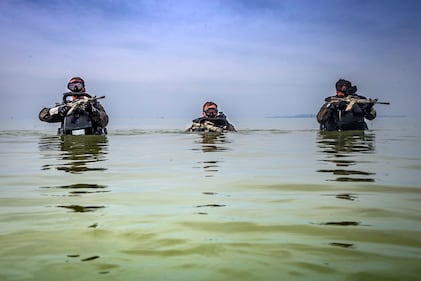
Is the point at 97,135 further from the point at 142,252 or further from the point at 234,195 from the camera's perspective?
the point at 142,252

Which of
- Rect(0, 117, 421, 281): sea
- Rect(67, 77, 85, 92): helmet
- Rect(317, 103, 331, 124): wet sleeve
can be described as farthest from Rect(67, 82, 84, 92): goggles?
Rect(0, 117, 421, 281): sea

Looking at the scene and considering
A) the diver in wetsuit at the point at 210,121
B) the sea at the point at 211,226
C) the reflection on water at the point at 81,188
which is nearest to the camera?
the sea at the point at 211,226

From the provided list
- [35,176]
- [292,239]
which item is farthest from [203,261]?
[35,176]

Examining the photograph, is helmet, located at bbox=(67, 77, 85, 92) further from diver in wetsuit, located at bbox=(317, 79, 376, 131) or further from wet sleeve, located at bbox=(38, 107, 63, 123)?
diver in wetsuit, located at bbox=(317, 79, 376, 131)

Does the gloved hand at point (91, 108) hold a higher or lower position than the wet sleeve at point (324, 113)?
higher

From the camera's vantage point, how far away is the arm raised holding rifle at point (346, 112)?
24.8 metres

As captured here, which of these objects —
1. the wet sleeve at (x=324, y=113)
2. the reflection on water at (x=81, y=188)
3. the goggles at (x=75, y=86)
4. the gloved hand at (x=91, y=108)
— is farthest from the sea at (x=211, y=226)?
the wet sleeve at (x=324, y=113)

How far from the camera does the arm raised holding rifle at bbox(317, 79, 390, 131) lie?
2480 cm

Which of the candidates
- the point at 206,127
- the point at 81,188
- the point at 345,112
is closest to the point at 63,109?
the point at 206,127

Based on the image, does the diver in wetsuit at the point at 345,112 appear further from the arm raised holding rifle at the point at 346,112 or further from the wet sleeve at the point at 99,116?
the wet sleeve at the point at 99,116

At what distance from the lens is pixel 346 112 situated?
24.9 m

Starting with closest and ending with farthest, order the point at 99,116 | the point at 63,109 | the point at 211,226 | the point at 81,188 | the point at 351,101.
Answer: the point at 211,226
the point at 81,188
the point at 99,116
the point at 63,109
the point at 351,101

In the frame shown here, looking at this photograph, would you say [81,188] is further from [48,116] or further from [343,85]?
[343,85]

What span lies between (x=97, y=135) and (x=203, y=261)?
66.0 feet
